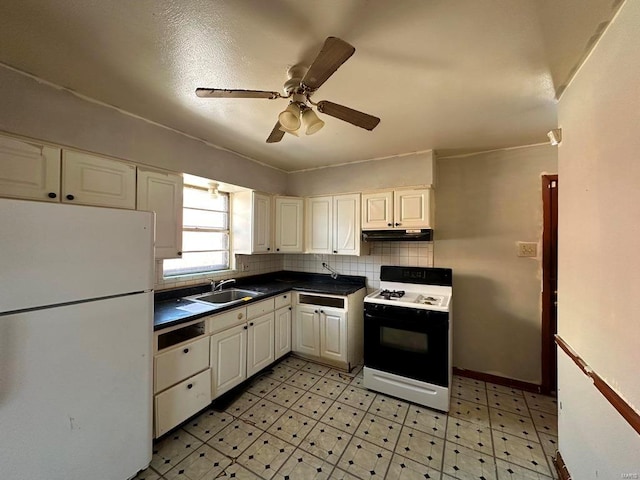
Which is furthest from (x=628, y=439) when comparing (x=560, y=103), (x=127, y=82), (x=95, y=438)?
(x=127, y=82)

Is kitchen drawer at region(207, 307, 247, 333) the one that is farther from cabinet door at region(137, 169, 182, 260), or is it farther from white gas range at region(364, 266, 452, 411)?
white gas range at region(364, 266, 452, 411)

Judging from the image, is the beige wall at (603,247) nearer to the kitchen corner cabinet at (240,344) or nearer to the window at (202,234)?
the kitchen corner cabinet at (240,344)

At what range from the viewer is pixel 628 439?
893mm


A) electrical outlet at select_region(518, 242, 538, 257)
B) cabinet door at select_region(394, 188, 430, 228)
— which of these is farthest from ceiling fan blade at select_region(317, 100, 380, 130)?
electrical outlet at select_region(518, 242, 538, 257)

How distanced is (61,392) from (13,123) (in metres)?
1.48

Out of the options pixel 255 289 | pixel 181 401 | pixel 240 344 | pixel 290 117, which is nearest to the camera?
pixel 290 117

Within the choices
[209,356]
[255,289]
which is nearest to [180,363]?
[209,356]

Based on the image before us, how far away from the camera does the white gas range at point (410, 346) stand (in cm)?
214

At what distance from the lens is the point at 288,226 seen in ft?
10.7

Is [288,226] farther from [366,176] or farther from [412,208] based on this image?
[412,208]

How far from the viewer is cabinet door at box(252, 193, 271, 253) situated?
9.78 feet

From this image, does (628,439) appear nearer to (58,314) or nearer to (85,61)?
(58,314)

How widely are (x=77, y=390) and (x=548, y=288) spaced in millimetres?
3579

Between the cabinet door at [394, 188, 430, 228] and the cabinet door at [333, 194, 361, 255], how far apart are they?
0.46 m
